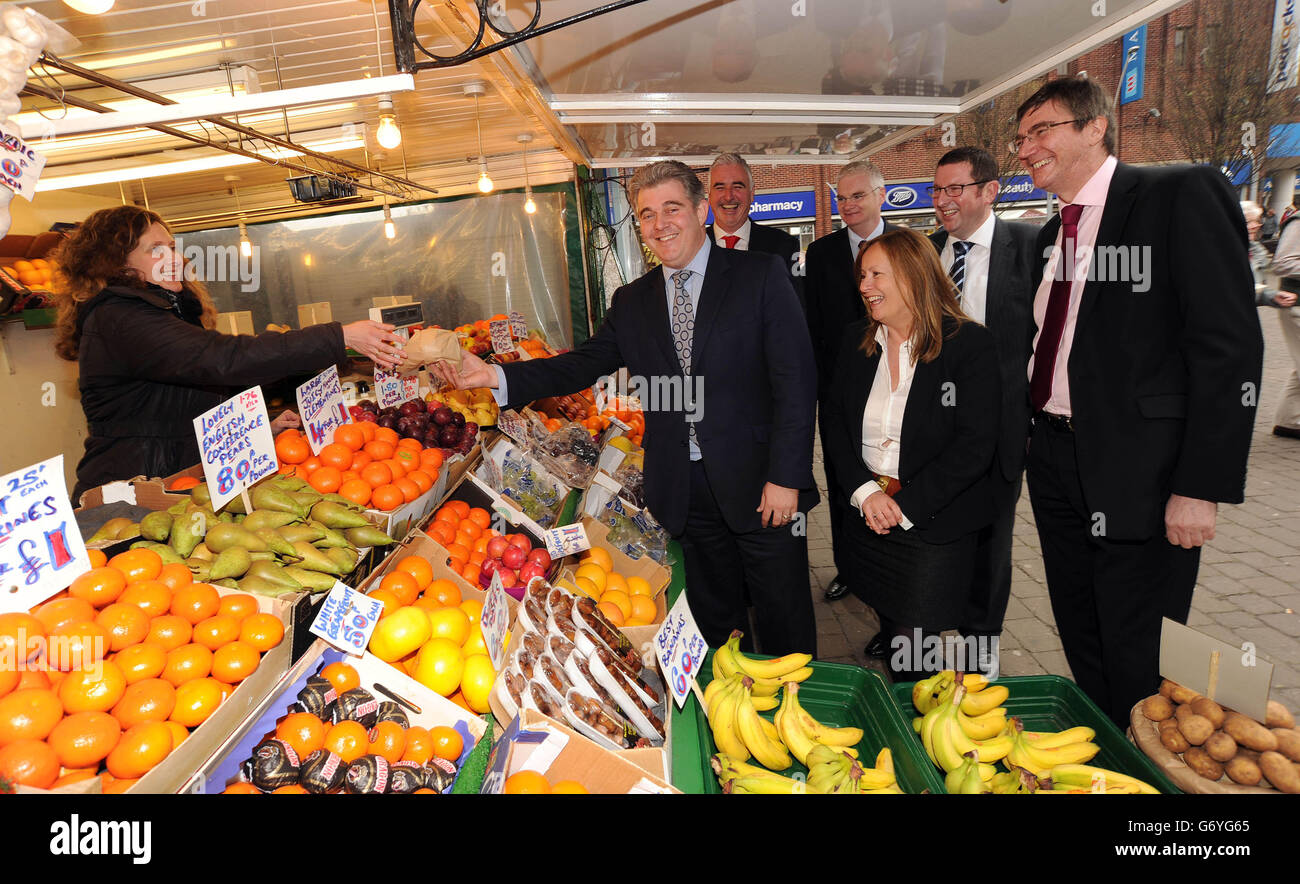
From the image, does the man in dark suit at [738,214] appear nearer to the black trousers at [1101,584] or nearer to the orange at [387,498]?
the black trousers at [1101,584]

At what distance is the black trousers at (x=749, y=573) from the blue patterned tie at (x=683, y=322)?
384 mm

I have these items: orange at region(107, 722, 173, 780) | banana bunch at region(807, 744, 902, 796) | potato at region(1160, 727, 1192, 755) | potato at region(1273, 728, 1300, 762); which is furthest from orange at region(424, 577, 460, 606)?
potato at region(1273, 728, 1300, 762)

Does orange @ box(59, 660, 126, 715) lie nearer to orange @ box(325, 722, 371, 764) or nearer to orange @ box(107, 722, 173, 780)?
orange @ box(107, 722, 173, 780)

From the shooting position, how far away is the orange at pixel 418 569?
222cm

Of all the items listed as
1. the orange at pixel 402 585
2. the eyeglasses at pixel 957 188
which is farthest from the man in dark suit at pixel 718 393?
the eyeglasses at pixel 957 188

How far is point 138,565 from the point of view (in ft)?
5.55

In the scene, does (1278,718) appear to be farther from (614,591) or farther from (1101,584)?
(614,591)

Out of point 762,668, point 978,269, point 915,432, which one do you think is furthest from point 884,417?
point 978,269

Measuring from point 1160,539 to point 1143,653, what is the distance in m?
0.38

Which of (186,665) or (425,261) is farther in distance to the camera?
(425,261)

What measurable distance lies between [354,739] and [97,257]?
91.1 inches
